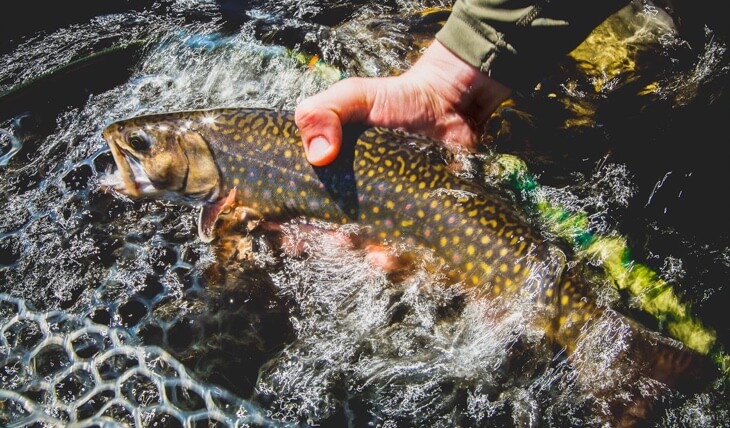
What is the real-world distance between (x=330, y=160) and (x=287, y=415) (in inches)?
43.5

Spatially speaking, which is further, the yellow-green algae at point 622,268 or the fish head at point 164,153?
the fish head at point 164,153

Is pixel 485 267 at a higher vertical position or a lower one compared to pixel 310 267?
higher

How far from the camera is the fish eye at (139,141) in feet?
8.44

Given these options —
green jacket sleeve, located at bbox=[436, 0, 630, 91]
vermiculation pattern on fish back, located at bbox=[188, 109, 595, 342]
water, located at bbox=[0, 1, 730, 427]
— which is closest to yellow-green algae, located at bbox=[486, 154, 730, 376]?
Result: water, located at bbox=[0, 1, 730, 427]

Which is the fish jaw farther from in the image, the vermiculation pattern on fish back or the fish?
the vermiculation pattern on fish back

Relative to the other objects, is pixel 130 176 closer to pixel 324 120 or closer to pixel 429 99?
pixel 324 120

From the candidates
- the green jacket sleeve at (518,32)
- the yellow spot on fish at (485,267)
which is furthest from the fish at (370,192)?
the green jacket sleeve at (518,32)

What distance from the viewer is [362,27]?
4.04 m

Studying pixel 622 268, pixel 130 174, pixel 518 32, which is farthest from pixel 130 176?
pixel 622 268

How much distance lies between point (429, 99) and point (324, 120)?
31.8 inches

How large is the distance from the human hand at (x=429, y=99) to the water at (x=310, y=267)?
0.85 ft

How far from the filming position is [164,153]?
8.50 ft

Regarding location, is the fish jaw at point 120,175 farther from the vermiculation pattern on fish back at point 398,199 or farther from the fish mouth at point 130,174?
the vermiculation pattern on fish back at point 398,199

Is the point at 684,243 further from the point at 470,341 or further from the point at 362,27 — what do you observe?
the point at 362,27
